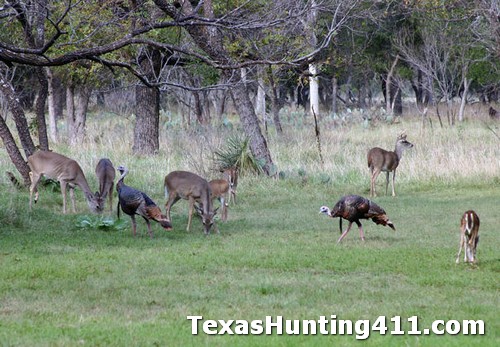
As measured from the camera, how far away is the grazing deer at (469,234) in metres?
10.9

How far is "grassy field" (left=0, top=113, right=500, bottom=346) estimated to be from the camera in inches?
319

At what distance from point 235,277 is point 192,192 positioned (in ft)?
14.2

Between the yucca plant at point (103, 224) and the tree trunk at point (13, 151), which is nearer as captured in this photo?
the yucca plant at point (103, 224)

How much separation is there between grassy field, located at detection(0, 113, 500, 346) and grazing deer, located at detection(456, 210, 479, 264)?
0.76 feet

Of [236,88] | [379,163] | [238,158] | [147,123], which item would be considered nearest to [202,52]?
[147,123]

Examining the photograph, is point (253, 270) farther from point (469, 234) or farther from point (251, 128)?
point (251, 128)

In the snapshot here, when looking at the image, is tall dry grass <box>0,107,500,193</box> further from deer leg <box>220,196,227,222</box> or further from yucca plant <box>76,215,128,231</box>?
yucca plant <box>76,215,128,231</box>

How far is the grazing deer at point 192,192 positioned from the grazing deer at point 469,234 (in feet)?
14.5

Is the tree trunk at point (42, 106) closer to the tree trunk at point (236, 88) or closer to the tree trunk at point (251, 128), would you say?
the tree trunk at point (236, 88)

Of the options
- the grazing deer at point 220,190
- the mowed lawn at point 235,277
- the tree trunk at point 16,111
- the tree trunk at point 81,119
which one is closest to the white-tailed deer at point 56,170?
the mowed lawn at point 235,277

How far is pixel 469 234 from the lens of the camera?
11.2 metres

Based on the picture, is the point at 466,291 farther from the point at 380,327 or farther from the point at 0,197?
the point at 0,197

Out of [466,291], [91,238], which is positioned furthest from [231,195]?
[466,291]

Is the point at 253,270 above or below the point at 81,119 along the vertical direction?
below
